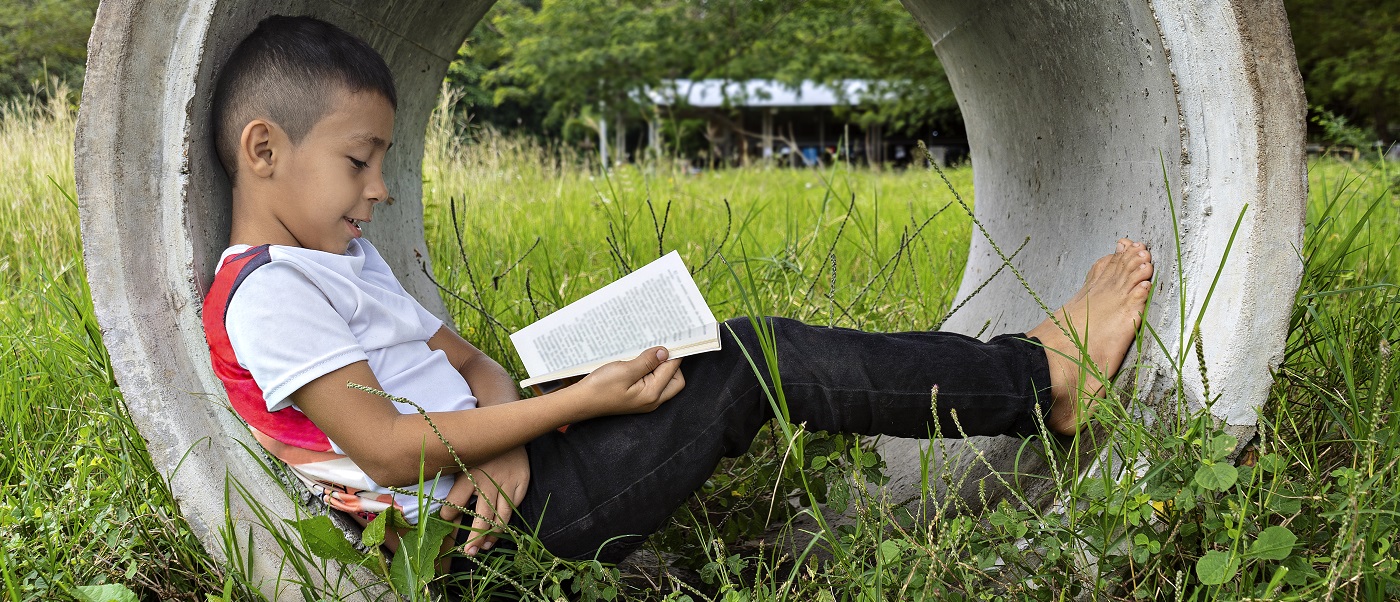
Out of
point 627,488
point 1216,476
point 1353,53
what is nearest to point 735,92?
point 1353,53

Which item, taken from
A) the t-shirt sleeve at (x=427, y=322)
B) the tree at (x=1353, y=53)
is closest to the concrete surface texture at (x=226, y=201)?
the t-shirt sleeve at (x=427, y=322)

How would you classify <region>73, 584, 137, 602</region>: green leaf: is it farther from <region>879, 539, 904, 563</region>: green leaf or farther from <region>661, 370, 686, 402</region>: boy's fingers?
<region>879, 539, 904, 563</region>: green leaf

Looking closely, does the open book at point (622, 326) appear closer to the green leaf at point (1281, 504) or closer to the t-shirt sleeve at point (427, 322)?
the t-shirt sleeve at point (427, 322)

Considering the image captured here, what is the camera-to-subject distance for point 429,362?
6.23 ft

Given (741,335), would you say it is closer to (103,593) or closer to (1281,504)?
(1281,504)

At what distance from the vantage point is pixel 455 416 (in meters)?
1.70

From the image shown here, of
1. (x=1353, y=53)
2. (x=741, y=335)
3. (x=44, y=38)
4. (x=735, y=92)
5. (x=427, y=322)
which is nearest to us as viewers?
(x=741, y=335)

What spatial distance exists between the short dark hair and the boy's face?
3 centimetres

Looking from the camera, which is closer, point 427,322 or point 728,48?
point 427,322

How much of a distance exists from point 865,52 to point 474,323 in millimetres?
18110

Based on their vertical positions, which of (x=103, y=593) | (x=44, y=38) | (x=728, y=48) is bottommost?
(x=103, y=593)

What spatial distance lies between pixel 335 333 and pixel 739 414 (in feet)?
2.43

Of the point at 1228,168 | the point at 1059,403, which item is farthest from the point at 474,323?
the point at 1228,168

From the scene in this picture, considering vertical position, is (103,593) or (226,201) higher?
(226,201)
